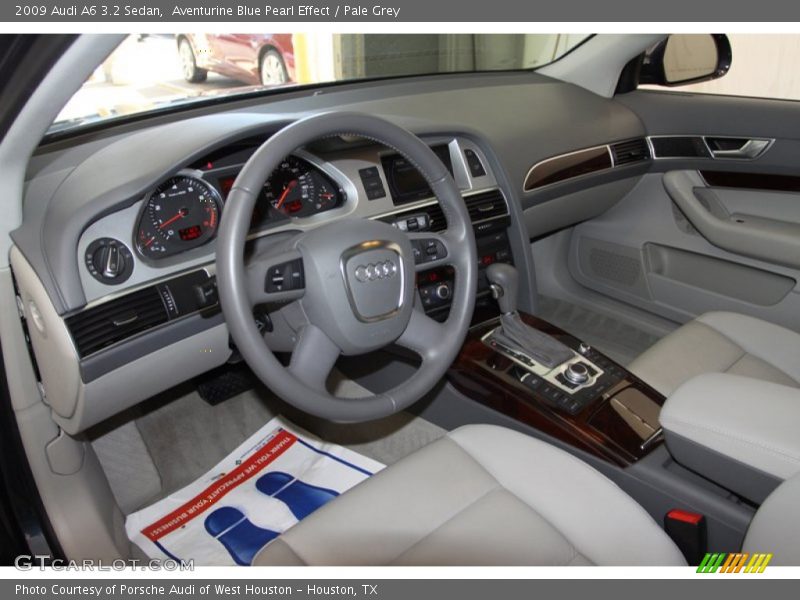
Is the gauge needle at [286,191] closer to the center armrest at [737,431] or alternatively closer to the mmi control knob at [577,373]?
the mmi control knob at [577,373]

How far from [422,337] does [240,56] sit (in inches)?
38.3

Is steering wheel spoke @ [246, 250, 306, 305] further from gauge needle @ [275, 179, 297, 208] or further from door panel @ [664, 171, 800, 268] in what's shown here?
door panel @ [664, 171, 800, 268]

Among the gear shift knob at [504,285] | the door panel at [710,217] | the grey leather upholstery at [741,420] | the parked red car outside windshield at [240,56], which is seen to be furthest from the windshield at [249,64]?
the grey leather upholstery at [741,420]

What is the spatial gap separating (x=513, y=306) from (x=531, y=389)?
0.27 meters

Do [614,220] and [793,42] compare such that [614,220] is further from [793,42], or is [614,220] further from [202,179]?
[202,179]

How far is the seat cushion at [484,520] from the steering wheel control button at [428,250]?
0.42 meters

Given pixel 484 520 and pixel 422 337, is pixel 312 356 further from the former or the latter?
pixel 484 520

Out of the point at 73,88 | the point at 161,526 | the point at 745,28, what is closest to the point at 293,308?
the point at 73,88

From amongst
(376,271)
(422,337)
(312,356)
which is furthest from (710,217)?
(312,356)

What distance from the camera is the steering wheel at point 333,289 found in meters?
1.13

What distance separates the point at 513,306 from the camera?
178 centimetres

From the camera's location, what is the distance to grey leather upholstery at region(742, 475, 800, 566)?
0.97m

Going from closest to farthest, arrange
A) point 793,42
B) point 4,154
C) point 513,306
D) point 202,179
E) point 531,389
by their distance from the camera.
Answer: point 4,154 < point 202,179 < point 531,389 < point 513,306 < point 793,42

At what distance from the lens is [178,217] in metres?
1.42
